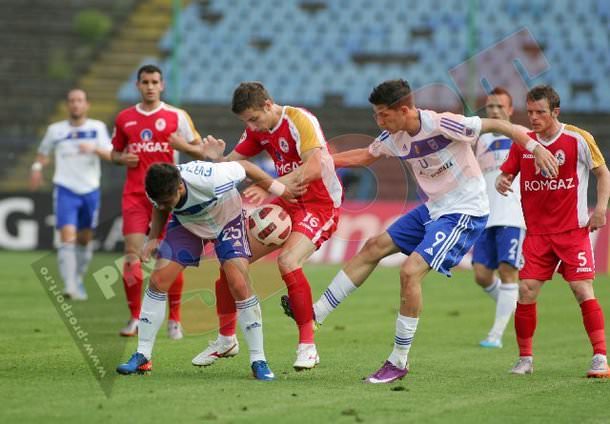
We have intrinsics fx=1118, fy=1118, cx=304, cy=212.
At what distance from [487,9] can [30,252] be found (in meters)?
13.3

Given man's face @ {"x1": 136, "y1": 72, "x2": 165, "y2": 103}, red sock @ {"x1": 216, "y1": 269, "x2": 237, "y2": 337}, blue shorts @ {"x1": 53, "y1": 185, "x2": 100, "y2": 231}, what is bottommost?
red sock @ {"x1": 216, "y1": 269, "x2": 237, "y2": 337}

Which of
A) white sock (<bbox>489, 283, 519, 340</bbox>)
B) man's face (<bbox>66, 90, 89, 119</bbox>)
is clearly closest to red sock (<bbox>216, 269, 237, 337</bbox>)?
white sock (<bbox>489, 283, 519, 340</bbox>)

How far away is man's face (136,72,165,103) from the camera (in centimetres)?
1072

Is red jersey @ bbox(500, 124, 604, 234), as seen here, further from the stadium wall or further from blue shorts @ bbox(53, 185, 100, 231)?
the stadium wall

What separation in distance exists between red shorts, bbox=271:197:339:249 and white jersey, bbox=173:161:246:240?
61cm

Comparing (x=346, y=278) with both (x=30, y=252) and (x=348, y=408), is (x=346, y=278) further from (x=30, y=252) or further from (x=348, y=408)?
(x=30, y=252)

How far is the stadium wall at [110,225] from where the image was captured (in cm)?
2070

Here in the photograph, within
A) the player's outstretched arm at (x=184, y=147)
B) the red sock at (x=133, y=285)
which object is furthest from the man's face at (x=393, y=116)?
the red sock at (x=133, y=285)

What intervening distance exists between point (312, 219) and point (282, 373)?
116 cm

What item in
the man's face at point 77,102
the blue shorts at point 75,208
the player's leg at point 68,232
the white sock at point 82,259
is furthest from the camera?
the white sock at point 82,259

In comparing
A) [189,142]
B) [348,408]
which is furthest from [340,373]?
[189,142]

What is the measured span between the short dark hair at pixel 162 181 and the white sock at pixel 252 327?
1082 mm

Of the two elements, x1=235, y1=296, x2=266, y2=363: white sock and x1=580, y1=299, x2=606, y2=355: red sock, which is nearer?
x1=235, y1=296, x2=266, y2=363: white sock

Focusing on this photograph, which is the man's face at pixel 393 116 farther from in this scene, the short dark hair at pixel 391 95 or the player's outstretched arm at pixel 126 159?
the player's outstretched arm at pixel 126 159
